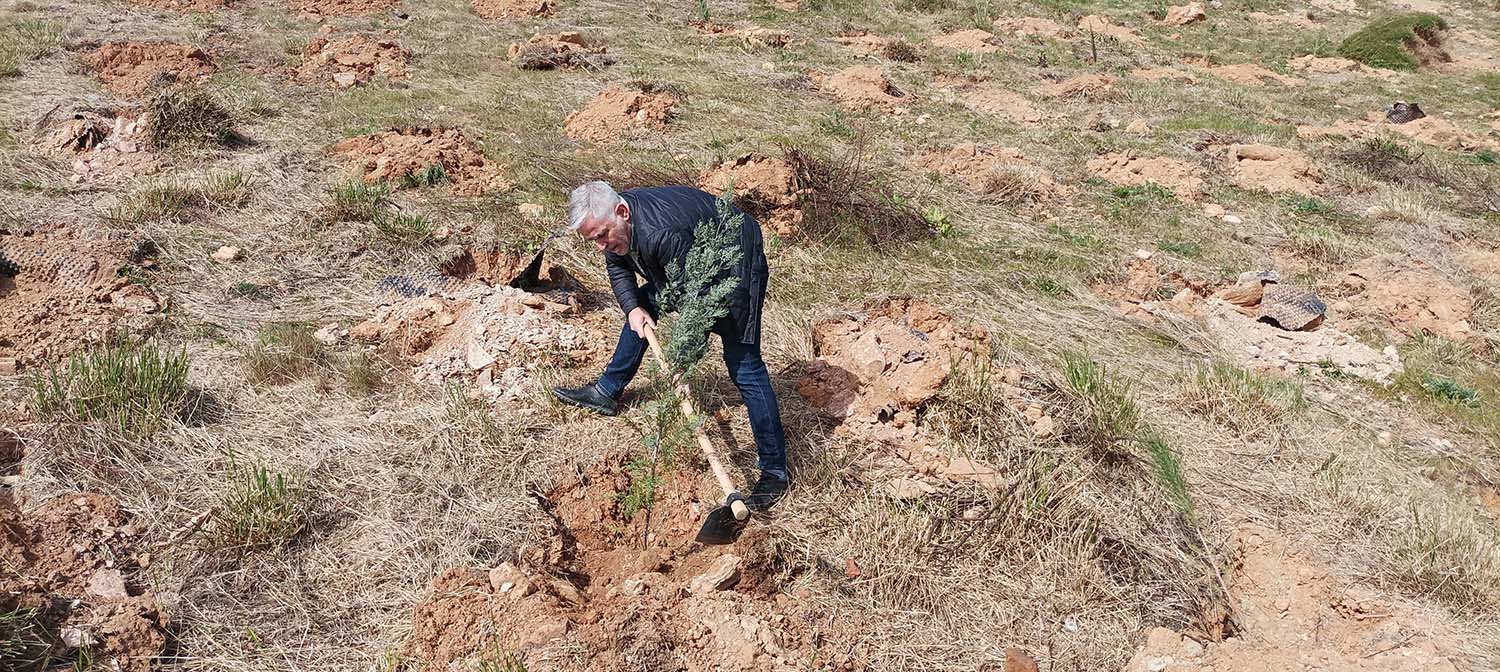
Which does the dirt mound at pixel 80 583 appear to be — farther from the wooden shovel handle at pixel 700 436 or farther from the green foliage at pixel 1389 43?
the green foliage at pixel 1389 43

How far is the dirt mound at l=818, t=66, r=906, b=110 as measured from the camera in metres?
9.26

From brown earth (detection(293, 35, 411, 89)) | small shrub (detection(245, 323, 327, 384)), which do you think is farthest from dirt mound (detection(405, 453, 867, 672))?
brown earth (detection(293, 35, 411, 89))

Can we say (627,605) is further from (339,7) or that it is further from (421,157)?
(339,7)

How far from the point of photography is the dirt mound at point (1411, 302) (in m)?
5.46

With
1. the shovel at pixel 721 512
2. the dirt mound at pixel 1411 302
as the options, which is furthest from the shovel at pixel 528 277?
the dirt mound at pixel 1411 302

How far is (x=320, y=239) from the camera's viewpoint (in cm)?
509

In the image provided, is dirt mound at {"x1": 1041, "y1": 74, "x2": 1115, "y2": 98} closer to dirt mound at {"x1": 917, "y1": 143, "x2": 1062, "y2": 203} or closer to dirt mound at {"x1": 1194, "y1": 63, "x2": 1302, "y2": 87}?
dirt mound at {"x1": 1194, "y1": 63, "x2": 1302, "y2": 87}

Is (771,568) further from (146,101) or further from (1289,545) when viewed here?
(146,101)

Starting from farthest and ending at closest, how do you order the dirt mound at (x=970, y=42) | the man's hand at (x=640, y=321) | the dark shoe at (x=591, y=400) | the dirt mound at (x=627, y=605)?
the dirt mound at (x=970, y=42) < the dark shoe at (x=591, y=400) < the man's hand at (x=640, y=321) < the dirt mound at (x=627, y=605)

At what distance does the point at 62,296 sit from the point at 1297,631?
5726 millimetres

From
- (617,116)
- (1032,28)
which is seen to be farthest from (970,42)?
(617,116)

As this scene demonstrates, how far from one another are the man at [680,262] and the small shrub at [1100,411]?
56.1 inches

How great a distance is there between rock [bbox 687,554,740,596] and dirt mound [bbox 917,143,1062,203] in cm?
501

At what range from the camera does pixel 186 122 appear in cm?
618
